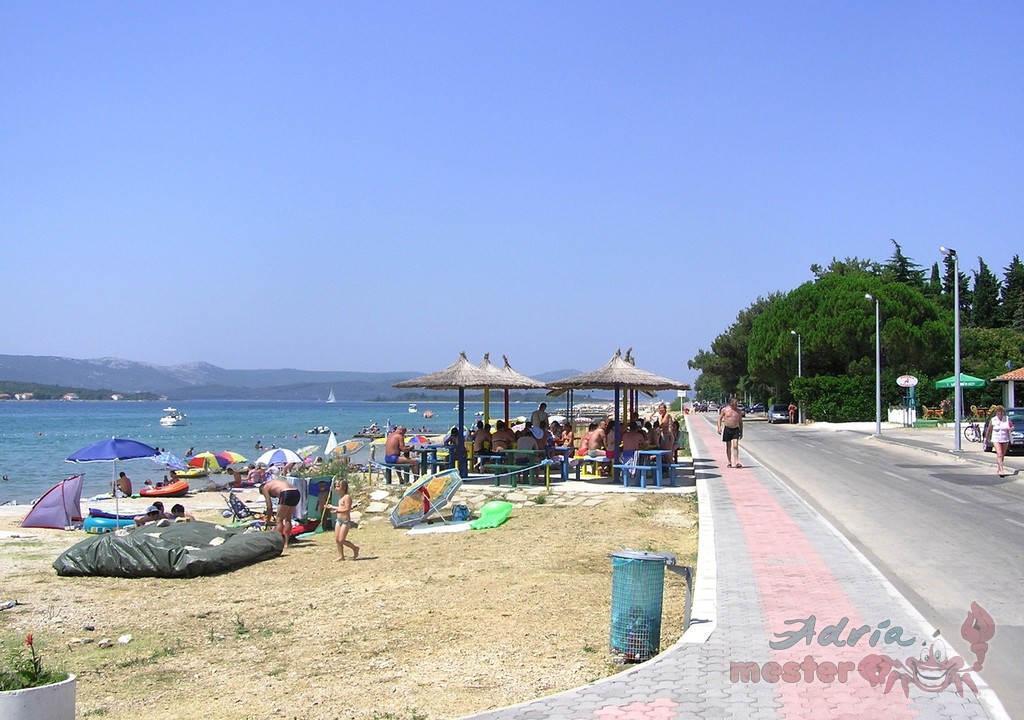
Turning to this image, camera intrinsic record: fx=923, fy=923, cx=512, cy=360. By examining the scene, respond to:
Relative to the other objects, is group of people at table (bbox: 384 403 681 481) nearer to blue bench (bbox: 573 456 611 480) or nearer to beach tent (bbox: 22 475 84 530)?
blue bench (bbox: 573 456 611 480)

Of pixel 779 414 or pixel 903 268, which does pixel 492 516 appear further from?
pixel 903 268

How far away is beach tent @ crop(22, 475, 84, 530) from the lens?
19.0 meters

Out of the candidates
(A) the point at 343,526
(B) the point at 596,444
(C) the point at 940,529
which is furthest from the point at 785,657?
(B) the point at 596,444

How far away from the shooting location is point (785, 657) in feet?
20.5

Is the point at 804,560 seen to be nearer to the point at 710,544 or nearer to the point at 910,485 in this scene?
the point at 710,544

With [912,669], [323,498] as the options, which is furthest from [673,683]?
[323,498]

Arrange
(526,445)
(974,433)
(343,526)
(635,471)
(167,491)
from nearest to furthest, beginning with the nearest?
(343,526) → (635,471) → (526,445) → (167,491) → (974,433)

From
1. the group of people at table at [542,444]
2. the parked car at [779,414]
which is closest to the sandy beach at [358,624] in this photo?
the group of people at table at [542,444]

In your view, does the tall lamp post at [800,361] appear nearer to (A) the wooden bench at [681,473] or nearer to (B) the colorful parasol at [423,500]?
(A) the wooden bench at [681,473]

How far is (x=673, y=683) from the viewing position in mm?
5688

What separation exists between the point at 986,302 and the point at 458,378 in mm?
84161

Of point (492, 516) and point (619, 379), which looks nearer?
point (492, 516)

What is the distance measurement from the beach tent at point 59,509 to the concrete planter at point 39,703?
1506cm

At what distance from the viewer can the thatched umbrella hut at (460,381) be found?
19328mm
